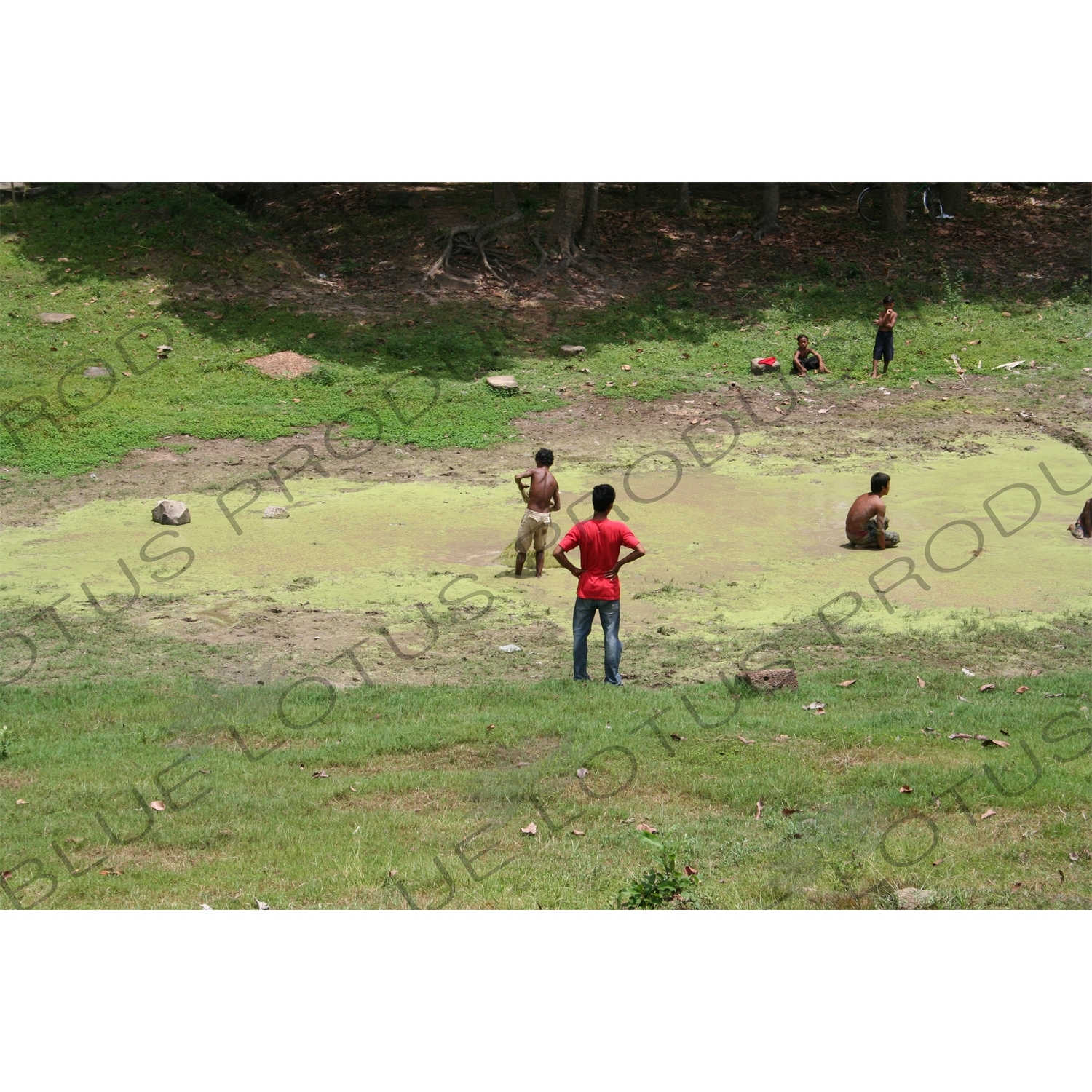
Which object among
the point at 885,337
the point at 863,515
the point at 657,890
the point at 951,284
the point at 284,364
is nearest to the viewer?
the point at 657,890

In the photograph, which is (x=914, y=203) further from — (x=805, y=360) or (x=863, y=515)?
(x=863, y=515)

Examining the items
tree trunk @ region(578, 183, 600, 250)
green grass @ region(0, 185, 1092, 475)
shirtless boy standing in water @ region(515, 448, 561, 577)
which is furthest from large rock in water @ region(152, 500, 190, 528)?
tree trunk @ region(578, 183, 600, 250)

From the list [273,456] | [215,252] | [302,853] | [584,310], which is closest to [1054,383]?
[584,310]

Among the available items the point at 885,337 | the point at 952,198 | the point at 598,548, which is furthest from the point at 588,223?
the point at 598,548

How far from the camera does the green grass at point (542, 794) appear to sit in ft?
21.4

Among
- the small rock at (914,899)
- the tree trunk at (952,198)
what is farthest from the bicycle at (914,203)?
the small rock at (914,899)

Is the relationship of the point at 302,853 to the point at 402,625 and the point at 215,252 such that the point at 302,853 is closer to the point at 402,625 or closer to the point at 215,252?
the point at 402,625

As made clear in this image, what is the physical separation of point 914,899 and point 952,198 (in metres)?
24.9

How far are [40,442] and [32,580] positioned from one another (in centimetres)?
585

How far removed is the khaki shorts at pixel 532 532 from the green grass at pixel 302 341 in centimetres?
602

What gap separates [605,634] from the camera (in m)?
9.62

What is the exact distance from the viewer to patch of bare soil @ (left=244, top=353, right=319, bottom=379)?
2041 centimetres

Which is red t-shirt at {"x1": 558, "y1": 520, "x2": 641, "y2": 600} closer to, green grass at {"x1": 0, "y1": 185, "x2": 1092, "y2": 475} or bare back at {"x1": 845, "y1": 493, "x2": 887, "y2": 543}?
bare back at {"x1": 845, "y1": 493, "x2": 887, "y2": 543}

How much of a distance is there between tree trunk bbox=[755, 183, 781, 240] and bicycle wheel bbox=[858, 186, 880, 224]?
2057 millimetres
